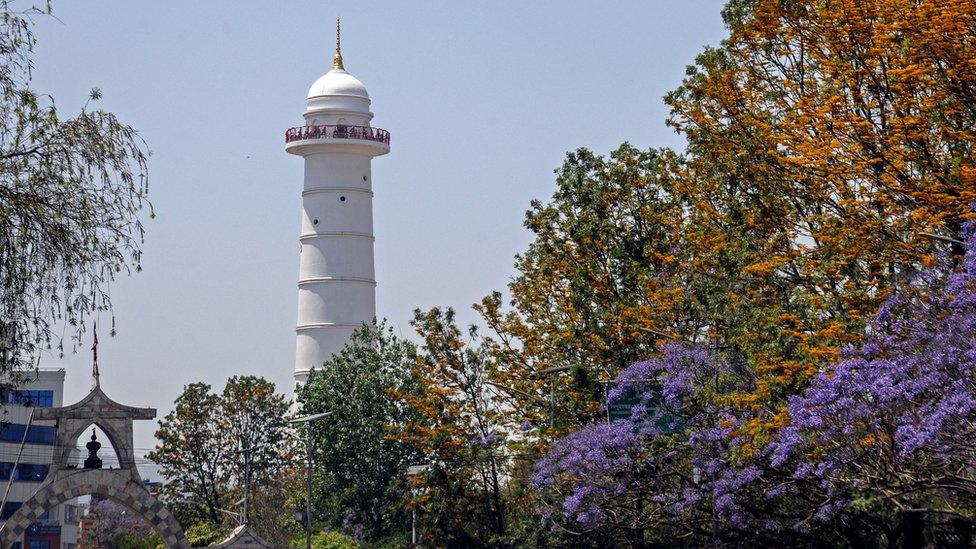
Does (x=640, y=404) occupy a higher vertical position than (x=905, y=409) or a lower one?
higher

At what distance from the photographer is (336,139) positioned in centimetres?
7738

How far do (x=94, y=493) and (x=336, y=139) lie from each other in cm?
3620

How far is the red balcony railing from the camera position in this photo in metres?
77.6

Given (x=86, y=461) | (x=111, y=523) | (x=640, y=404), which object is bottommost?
(x=640, y=404)

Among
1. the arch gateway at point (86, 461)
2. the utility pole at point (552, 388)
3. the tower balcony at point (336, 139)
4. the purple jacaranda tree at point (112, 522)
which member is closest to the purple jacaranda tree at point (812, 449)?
the utility pole at point (552, 388)

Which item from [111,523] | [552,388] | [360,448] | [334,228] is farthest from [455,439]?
[111,523]

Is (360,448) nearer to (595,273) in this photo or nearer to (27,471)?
(595,273)

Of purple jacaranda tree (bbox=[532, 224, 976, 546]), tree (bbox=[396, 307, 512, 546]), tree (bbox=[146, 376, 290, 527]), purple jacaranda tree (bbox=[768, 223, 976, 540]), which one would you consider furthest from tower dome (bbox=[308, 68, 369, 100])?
purple jacaranda tree (bbox=[768, 223, 976, 540])

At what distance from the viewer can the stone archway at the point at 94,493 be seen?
4216 cm

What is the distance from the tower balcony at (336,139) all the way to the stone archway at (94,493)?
116ft

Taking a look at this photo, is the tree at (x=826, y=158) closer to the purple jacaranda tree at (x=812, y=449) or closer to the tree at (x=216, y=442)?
the purple jacaranda tree at (x=812, y=449)

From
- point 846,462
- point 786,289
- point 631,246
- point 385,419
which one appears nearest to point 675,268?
point 631,246

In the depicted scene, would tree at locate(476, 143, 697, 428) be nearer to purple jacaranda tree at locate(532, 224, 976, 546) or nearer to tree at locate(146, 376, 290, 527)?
purple jacaranda tree at locate(532, 224, 976, 546)

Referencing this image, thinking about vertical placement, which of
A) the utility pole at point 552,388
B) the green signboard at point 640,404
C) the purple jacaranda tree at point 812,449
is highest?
the utility pole at point 552,388
